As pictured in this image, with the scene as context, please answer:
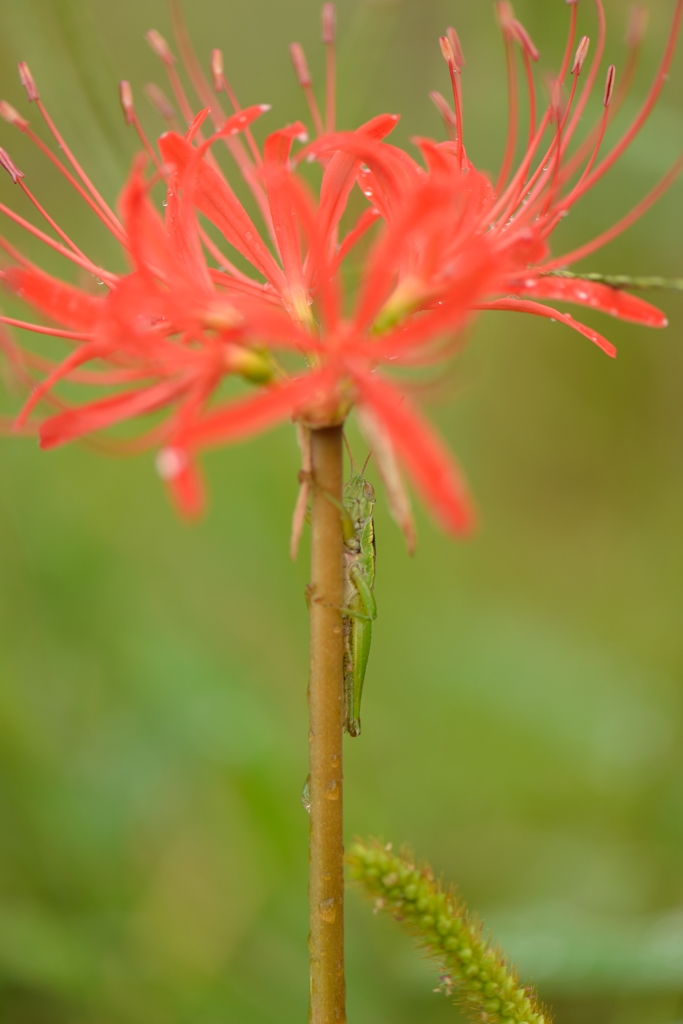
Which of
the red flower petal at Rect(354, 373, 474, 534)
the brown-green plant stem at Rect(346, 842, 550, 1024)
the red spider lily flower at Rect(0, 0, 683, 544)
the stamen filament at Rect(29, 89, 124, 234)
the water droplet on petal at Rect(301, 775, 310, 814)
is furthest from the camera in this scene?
the stamen filament at Rect(29, 89, 124, 234)

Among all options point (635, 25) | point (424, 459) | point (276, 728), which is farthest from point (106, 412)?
point (276, 728)

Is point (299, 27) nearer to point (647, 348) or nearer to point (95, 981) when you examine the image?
point (647, 348)

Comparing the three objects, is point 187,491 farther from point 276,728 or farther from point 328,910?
point 276,728

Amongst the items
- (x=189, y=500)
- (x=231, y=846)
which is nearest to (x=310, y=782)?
(x=189, y=500)

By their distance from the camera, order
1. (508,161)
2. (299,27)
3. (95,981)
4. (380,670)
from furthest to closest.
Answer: (299,27) < (380,670) < (95,981) < (508,161)

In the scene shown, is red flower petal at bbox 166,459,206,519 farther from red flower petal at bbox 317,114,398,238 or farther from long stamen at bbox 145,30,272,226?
long stamen at bbox 145,30,272,226

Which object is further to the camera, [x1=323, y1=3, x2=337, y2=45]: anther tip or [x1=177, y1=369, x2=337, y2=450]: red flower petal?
[x1=323, y1=3, x2=337, y2=45]: anther tip

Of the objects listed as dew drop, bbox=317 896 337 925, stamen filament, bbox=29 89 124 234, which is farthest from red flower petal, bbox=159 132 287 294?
dew drop, bbox=317 896 337 925
